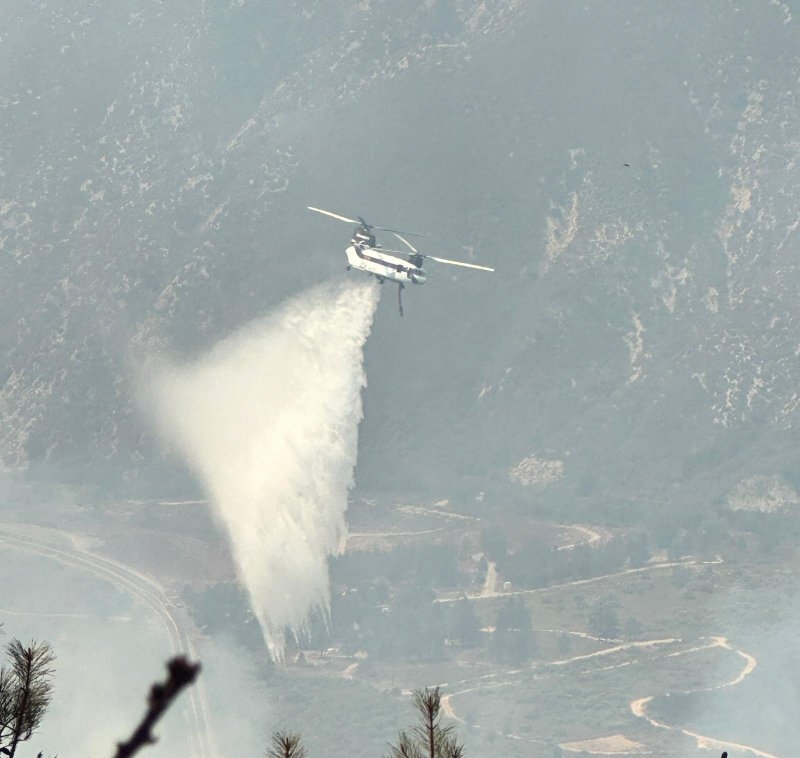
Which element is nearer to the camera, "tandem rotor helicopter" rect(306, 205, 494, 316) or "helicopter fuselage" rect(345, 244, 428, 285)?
"tandem rotor helicopter" rect(306, 205, 494, 316)

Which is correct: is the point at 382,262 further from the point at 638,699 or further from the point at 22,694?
the point at 22,694

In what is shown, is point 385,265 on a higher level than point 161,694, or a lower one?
higher

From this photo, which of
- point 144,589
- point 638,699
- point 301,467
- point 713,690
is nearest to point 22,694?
point 638,699

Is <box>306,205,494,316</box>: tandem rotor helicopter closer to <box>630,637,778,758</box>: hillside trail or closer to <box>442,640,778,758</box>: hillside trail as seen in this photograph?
<box>442,640,778,758</box>: hillside trail

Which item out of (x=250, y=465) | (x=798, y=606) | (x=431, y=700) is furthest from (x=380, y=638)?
(x=431, y=700)

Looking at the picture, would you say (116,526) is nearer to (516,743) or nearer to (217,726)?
(217,726)

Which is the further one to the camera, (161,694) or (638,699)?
(638,699)

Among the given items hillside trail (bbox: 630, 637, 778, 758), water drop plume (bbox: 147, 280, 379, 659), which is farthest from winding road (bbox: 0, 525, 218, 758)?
hillside trail (bbox: 630, 637, 778, 758)
